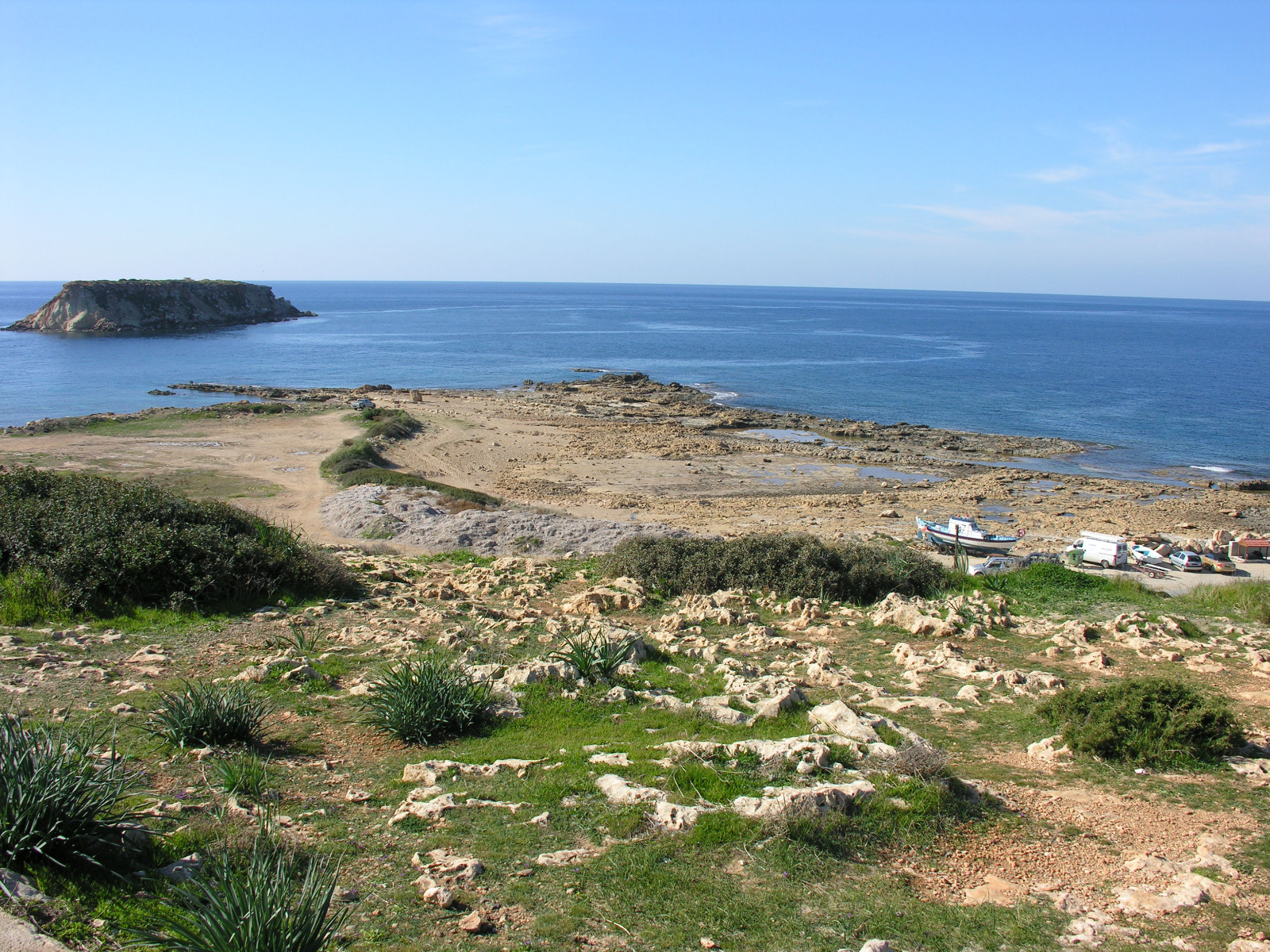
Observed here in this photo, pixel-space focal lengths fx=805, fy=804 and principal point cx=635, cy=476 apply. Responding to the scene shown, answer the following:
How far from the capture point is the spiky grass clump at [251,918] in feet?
13.9

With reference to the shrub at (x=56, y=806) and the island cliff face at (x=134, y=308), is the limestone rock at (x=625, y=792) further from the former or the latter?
the island cliff face at (x=134, y=308)

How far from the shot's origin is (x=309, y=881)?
4.58m

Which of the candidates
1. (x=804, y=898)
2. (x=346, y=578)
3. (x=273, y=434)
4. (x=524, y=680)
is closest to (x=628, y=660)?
(x=524, y=680)

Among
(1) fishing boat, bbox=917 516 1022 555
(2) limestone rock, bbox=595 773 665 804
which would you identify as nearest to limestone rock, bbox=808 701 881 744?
(2) limestone rock, bbox=595 773 665 804

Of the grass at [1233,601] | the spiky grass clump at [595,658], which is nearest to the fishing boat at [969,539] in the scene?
the grass at [1233,601]

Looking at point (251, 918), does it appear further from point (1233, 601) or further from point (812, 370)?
point (812, 370)

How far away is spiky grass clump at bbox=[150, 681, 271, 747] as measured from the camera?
777cm

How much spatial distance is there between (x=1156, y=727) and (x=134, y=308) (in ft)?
403

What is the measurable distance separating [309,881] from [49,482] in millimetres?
15296

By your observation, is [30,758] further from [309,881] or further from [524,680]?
[524,680]

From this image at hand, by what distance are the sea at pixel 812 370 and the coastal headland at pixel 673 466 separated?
5217 mm

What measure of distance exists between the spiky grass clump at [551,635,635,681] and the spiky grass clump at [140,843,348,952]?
5.60 meters

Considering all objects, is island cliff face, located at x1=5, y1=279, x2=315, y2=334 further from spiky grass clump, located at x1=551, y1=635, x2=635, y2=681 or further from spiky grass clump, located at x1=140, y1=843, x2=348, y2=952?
spiky grass clump, located at x1=140, y1=843, x2=348, y2=952

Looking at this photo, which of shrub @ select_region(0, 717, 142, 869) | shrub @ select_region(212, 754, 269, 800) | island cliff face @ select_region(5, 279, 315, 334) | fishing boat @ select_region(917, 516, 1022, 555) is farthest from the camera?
island cliff face @ select_region(5, 279, 315, 334)
